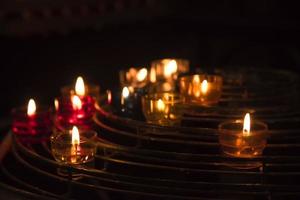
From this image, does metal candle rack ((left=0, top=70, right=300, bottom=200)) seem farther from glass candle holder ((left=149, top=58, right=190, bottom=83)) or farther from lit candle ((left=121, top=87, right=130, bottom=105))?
glass candle holder ((left=149, top=58, right=190, bottom=83))

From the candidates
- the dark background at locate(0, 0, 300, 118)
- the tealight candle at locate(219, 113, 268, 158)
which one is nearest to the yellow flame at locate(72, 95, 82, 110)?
the tealight candle at locate(219, 113, 268, 158)

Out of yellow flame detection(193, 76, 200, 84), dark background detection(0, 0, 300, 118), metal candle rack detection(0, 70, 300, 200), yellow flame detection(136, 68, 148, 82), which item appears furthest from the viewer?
dark background detection(0, 0, 300, 118)

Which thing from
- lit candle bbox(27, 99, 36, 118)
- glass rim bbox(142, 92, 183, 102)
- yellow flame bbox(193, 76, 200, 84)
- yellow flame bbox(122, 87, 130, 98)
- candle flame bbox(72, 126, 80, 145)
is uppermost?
yellow flame bbox(193, 76, 200, 84)

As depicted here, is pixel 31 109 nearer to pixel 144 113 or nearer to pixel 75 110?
pixel 75 110

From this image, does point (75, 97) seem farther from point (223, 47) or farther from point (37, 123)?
point (223, 47)

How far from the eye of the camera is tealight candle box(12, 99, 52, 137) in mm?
1352

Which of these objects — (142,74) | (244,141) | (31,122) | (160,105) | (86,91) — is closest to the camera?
(244,141)

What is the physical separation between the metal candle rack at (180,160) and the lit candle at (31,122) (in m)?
0.04

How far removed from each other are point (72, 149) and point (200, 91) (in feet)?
1.30

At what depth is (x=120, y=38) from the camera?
12.4 ft

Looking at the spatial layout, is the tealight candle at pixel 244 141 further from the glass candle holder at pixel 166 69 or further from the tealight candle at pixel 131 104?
the glass candle holder at pixel 166 69

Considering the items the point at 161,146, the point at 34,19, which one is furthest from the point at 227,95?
the point at 34,19

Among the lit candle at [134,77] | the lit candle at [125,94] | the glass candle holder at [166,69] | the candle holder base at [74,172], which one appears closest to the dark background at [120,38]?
the glass candle holder at [166,69]

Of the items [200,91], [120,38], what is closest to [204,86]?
[200,91]
